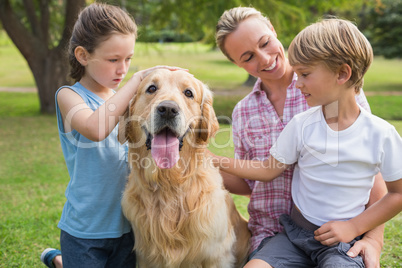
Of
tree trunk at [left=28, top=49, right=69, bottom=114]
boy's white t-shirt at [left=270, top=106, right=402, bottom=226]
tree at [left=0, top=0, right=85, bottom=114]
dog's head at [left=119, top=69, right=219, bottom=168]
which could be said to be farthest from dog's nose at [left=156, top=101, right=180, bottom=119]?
tree trunk at [left=28, top=49, right=69, bottom=114]

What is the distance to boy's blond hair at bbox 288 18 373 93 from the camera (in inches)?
95.4

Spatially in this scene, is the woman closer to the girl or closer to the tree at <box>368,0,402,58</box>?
the girl

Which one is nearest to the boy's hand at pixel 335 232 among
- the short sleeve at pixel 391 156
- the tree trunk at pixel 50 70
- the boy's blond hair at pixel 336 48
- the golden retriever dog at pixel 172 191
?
the short sleeve at pixel 391 156

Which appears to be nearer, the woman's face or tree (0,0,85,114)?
the woman's face

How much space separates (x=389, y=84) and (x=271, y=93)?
20.4 metres

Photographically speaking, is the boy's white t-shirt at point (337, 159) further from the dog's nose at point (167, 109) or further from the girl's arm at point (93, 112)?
the girl's arm at point (93, 112)

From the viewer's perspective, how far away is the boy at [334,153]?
242cm

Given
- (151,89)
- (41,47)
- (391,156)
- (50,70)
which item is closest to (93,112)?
(151,89)

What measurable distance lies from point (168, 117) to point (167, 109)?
2.3 inches

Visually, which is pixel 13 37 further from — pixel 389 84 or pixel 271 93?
pixel 389 84

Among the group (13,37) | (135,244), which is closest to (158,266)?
(135,244)

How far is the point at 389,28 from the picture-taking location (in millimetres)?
21219

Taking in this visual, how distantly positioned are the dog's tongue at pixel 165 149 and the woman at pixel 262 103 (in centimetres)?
89

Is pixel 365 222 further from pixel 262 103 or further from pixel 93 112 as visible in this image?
pixel 93 112
